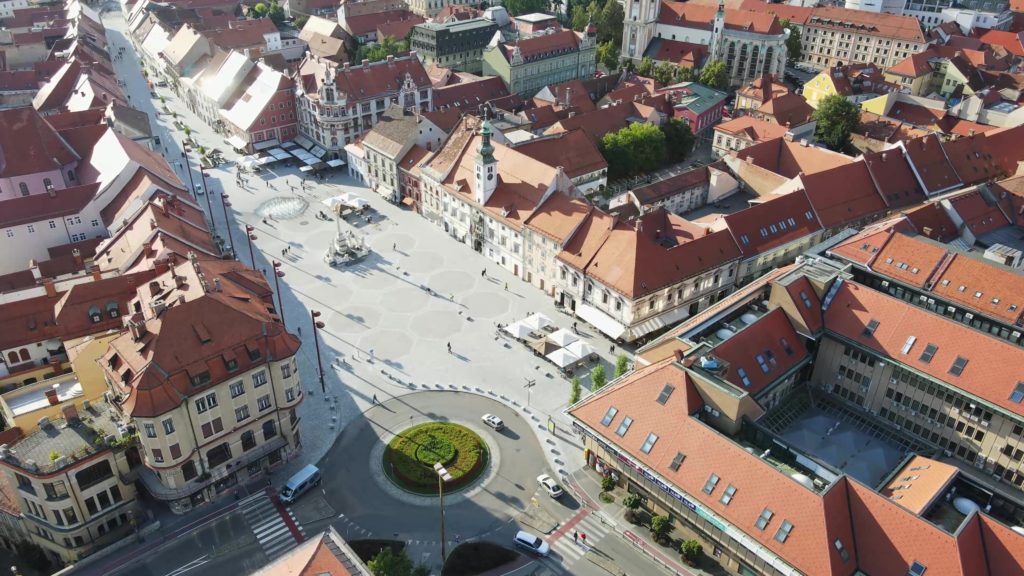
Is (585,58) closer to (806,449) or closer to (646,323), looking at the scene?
(646,323)

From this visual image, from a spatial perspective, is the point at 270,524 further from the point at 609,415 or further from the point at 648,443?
the point at 648,443

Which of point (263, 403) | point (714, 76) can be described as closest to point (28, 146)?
point (263, 403)

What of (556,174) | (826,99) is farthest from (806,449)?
(826,99)

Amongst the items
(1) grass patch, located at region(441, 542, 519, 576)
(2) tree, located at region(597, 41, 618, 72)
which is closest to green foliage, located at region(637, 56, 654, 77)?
(2) tree, located at region(597, 41, 618, 72)

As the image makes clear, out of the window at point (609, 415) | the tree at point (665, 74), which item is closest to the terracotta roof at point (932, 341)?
the window at point (609, 415)

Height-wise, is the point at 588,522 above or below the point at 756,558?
below

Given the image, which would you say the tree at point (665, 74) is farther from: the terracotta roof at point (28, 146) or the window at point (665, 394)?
the window at point (665, 394)

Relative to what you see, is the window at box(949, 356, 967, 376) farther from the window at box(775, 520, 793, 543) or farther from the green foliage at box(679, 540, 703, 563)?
the green foliage at box(679, 540, 703, 563)
